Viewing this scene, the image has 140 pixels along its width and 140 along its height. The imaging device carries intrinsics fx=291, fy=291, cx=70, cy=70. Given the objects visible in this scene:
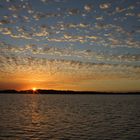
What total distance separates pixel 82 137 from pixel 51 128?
9797 millimetres

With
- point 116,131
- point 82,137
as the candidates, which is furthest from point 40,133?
point 116,131

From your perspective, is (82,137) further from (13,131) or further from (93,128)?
(13,131)

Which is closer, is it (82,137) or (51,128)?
(82,137)

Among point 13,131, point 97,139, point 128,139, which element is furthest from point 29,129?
point 128,139

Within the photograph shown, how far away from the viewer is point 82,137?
41.6 metres

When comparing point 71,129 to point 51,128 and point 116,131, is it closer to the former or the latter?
point 51,128

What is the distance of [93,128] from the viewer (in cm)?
4972

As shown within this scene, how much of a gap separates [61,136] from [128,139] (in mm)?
9495

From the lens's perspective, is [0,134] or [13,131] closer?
[0,134]

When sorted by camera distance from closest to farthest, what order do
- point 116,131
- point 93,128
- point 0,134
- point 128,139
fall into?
point 128,139 → point 0,134 → point 116,131 → point 93,128

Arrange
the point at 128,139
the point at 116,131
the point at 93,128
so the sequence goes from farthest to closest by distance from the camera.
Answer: the point at 93,128 < the point at 116,131 < the point at 128,139

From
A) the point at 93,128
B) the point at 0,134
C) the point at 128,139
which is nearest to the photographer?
the point at 128,139

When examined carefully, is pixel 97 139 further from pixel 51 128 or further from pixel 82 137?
pixel 51 128

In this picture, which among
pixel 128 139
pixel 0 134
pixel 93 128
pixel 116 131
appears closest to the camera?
pixel 128 139
